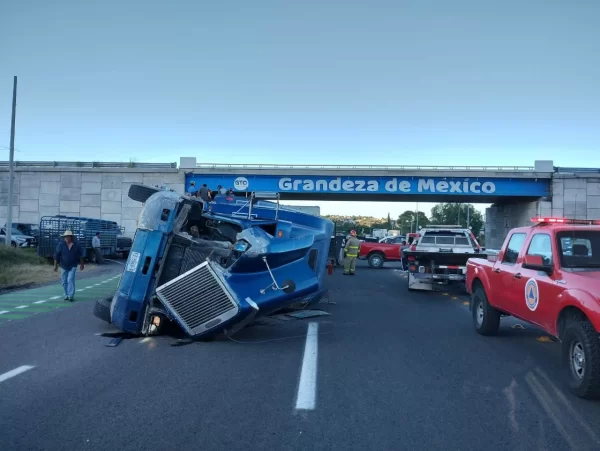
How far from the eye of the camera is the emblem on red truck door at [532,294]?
7324 mm

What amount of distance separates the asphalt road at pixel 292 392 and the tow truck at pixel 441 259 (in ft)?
18.2

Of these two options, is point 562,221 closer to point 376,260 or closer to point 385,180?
point 376,260

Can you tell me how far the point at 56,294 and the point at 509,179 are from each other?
90.6 feet

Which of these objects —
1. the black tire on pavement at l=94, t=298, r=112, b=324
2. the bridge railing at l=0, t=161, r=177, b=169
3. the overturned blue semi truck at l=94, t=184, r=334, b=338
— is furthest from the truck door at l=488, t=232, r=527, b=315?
the bridge railing at l=0, t=161, r=177, b=169

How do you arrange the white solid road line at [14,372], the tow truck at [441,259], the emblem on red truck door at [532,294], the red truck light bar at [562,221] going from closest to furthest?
the white solid road line at [14,372] < the emblem on red truck door at [532,294] < the red truck light bar at [562,221] < the tow truck at [441,259]

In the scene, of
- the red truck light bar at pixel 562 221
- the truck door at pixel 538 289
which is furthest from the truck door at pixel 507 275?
Answer: the red truck light bar at pixel 562 221

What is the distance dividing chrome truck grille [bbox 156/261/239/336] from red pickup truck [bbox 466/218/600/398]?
3.92m

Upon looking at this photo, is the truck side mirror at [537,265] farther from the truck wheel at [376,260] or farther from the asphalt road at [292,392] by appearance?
the truck wheel at [376,260]

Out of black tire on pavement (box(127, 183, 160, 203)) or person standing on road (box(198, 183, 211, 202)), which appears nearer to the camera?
black tire on pavement (box(127, 183, 160, 203))

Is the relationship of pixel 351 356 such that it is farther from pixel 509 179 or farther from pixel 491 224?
pixel 491 224

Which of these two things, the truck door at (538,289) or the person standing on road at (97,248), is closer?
the truck door at (538,289)

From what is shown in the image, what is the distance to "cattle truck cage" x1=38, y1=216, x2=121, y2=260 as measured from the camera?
25.8 meters

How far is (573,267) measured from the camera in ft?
22.6

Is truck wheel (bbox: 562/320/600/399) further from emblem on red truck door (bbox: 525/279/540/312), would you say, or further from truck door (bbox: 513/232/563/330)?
emblem on red truck door (bbox: 525/279/540/312)
